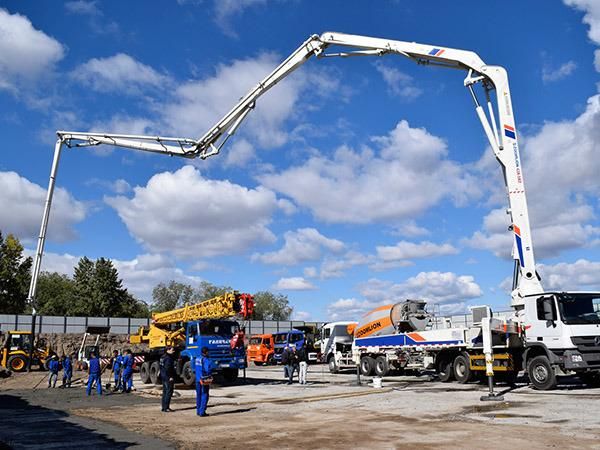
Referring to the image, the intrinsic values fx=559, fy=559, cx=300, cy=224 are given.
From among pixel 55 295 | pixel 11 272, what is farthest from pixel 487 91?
pixel 55 295

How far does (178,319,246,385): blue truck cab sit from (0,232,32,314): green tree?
4632 centimetres

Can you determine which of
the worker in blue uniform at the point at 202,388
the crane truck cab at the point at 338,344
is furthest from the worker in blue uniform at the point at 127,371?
the crane truck cab at the point at 338,344

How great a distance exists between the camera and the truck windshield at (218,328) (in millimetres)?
22344

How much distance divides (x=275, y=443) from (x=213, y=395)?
33.0 feet

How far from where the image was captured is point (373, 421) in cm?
1255

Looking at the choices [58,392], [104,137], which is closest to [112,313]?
[104,137]

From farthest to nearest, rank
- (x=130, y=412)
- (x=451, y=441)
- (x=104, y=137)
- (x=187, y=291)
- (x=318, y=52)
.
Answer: (x=187, y=291) → (x=104, y=137) → (x=318, y=52) → (x=130, y=412) → (x=451, y=441)

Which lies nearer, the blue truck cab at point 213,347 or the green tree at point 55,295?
the blue truck cab at point 213,347

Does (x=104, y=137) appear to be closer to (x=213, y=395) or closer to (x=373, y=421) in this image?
(x=213, y=395)

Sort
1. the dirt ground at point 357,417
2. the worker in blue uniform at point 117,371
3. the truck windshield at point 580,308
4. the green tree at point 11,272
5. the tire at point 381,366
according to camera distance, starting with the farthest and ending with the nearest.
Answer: the green tree at point 11,272 → the tire at point 381,366 → the worker in blue uniform at point 117,371 → the truck windshield at point 580,308 → the dirt ground at point 357,417

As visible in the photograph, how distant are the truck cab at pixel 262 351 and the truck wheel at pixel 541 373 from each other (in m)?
25.2

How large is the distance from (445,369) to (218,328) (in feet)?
30.1

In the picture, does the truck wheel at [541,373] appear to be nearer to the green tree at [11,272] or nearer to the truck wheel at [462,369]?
the truck wheel at [462,369]

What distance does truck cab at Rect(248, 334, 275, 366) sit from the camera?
134 feet
